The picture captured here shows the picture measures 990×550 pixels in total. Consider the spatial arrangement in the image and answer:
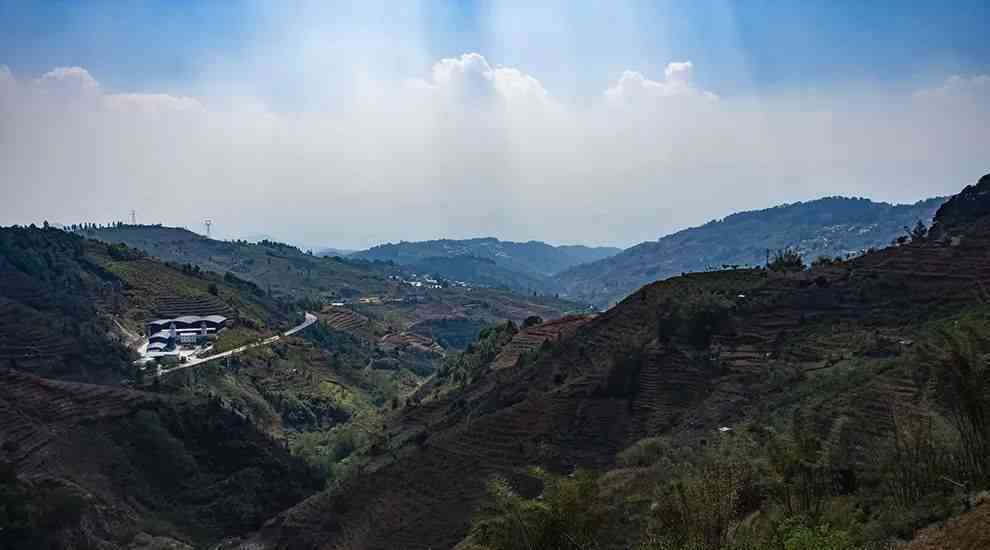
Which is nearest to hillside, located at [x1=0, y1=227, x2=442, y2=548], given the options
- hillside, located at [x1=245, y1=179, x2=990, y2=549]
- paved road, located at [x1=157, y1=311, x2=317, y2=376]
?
paved road, located at [x1=157, y1=311, x2=317, y2=376]

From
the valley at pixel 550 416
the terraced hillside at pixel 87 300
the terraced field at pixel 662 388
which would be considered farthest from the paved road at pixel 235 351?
the terraced field at pixel 662 388

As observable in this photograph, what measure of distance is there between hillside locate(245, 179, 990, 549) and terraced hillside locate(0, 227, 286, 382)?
4149 centimetres

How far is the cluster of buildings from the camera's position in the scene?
322 feet

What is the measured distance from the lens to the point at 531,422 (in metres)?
45.3

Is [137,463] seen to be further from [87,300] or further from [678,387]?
[87,300]

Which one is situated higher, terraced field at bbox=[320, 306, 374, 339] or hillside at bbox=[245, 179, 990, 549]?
terraced field at bbox=[320, 306, 374, 339]

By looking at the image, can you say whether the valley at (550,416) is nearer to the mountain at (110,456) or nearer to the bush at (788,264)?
the mountain at (110,456)

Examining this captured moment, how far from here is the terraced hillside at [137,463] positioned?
141ft

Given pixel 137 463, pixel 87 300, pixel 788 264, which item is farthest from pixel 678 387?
pixel 87 300

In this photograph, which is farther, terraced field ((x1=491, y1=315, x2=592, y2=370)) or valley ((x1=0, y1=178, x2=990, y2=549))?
terraced field ((x1=491, y1=315, x2=592, y2=370))

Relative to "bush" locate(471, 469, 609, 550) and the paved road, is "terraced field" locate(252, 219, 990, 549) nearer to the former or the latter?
"bush" locate(471, 469, 609, 550)

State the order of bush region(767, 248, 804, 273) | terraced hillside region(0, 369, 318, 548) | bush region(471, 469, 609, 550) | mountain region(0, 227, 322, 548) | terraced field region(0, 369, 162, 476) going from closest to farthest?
bush region(471, 469, 609, 550)
mountain region(0, 227, 322, 548)
terraced hillside region(0, 369, 318, 548)
terraced field region(0, 369, 162, 476)
bush region(767, 248, 804, 273)

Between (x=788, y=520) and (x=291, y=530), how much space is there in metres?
35.8

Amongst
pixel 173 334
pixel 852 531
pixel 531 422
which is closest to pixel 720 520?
pixel 852 531
